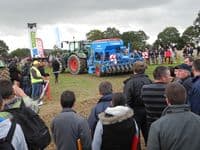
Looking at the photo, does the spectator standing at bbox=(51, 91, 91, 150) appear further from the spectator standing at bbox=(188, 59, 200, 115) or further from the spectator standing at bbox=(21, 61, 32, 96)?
the spectator standing at bbox=(21, 61, 32, 96)

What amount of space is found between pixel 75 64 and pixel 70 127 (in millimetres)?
24031

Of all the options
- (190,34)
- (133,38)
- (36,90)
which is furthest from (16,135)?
(190,34)

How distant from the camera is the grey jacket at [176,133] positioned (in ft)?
15.3

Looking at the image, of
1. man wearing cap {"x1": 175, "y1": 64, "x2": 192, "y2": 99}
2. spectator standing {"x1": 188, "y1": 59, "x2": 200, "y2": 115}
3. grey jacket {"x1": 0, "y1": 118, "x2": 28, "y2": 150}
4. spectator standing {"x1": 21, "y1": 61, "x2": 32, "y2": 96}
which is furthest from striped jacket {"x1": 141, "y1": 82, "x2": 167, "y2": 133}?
spectator standing {"x1": 21, "y1": 61, "x2": 32, "y2": 96}

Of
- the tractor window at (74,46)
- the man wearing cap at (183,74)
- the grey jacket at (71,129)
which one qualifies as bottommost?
the grey jacket at (71,129)

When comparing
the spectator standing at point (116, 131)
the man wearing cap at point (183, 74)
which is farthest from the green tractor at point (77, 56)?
the spectator standing at point (116, 131)

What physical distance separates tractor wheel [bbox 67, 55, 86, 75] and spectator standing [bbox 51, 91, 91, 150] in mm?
22995

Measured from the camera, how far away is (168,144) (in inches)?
184

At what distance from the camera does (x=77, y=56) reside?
29.7m

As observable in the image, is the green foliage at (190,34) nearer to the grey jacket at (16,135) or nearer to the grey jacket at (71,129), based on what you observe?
the grey jacket at (71,129)

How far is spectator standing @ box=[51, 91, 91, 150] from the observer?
623 centimetres

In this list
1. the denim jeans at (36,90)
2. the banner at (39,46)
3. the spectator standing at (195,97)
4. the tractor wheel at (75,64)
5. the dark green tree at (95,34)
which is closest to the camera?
the spectator standing at (195,97)

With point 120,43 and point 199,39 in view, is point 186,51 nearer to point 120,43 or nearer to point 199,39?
point 120,43

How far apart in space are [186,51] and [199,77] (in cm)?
3031
